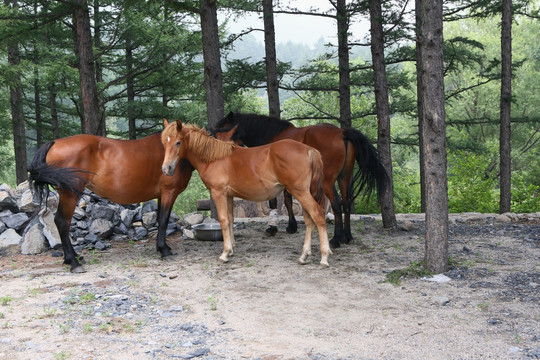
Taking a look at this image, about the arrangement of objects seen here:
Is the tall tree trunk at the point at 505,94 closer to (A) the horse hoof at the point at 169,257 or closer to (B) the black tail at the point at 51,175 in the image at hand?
(A) the horse hoof at the point at 169,257

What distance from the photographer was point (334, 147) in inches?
320

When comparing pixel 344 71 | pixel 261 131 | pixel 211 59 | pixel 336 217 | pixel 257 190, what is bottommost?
pixel 336 217

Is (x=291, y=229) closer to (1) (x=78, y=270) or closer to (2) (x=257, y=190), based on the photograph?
(2) (x=257, y=190)

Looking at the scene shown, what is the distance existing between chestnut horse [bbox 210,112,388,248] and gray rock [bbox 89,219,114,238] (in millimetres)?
3013

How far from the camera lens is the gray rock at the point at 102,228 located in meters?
8.91

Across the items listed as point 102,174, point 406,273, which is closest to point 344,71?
point 102,174

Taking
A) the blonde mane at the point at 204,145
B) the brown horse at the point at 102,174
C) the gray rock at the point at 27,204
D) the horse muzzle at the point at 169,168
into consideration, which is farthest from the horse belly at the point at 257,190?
the gray rock at the point at 27,204

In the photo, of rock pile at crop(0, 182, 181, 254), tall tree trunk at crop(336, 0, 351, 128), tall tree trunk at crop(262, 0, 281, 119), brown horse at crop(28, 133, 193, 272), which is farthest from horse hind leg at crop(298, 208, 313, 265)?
tall tree trunk at crop(336, 0, 351, 128)

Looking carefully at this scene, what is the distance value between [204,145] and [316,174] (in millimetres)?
1851

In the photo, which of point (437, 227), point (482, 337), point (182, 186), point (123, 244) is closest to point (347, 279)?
point (437, 227)

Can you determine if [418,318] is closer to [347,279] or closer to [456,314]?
[456,314]

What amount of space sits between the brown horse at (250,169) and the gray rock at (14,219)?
394 cm

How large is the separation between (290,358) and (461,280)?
3155mm

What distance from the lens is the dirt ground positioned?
13.2 feet
